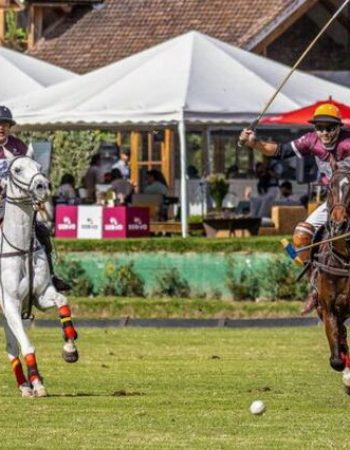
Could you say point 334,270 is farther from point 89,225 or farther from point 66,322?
point 89,225

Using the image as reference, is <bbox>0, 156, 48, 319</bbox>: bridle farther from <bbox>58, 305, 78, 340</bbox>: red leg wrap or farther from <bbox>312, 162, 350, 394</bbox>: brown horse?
<bbox>312, 162, 350, 394</bbox>: brown horse

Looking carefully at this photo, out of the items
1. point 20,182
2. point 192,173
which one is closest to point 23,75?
point 192,173

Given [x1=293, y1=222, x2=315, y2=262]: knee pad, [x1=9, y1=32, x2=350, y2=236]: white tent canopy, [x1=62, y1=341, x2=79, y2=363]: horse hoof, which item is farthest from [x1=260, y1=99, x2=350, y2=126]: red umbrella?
[x1=62, y1=341, x2=79, y2=363]: horse hoof

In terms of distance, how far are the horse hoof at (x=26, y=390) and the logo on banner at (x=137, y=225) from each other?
16317mm

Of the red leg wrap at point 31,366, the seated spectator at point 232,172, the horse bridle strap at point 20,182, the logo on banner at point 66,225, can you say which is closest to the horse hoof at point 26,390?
the red leg wrap at point 31,366

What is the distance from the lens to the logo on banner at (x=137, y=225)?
32.5 meters

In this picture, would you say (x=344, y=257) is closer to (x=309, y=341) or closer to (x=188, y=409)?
(x=188, y=409)

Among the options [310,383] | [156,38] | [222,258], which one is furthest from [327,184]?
[156,38]

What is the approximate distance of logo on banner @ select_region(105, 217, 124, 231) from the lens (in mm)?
32344

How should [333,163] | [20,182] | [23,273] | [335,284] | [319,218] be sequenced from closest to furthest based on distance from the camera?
[20,182]
[23,273]
[335,284]
[333,163]
[319,218]

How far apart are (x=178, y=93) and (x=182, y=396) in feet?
53.5

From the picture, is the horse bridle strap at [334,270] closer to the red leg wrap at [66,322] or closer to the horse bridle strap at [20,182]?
the red leg wrap at [66,322]

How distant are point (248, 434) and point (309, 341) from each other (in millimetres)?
9860

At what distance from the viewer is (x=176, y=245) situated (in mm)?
28891
